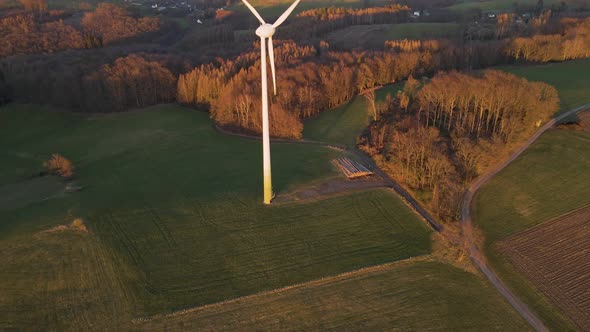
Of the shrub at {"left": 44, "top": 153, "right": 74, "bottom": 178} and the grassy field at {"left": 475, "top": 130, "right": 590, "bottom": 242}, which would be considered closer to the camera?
the grassy field at {"left": 475, "top": 130, "right": 590, "bottom": 242}

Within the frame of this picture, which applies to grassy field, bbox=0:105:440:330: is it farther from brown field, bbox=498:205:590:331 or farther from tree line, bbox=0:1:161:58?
tree line, bbox=0:1:161:58

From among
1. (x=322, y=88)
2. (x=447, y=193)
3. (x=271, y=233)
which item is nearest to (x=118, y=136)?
(x=322, y=88)

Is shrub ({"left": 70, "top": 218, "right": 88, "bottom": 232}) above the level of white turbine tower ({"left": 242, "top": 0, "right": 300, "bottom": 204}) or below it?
below

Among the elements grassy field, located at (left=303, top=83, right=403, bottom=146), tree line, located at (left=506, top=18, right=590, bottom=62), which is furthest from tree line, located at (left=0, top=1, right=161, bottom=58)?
tree line, located at (left=506, top=18, right=590, bottom=62)

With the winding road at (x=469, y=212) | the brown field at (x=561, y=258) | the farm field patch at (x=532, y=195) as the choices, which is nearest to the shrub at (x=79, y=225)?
the winding road at (x=469, y=212)

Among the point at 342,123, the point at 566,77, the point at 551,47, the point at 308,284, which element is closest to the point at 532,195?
the point at 308,284

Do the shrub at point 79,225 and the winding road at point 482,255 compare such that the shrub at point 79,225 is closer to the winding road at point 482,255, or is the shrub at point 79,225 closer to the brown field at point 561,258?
the winding road at point 482,255

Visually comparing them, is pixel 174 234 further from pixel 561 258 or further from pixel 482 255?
pixel 561 258
